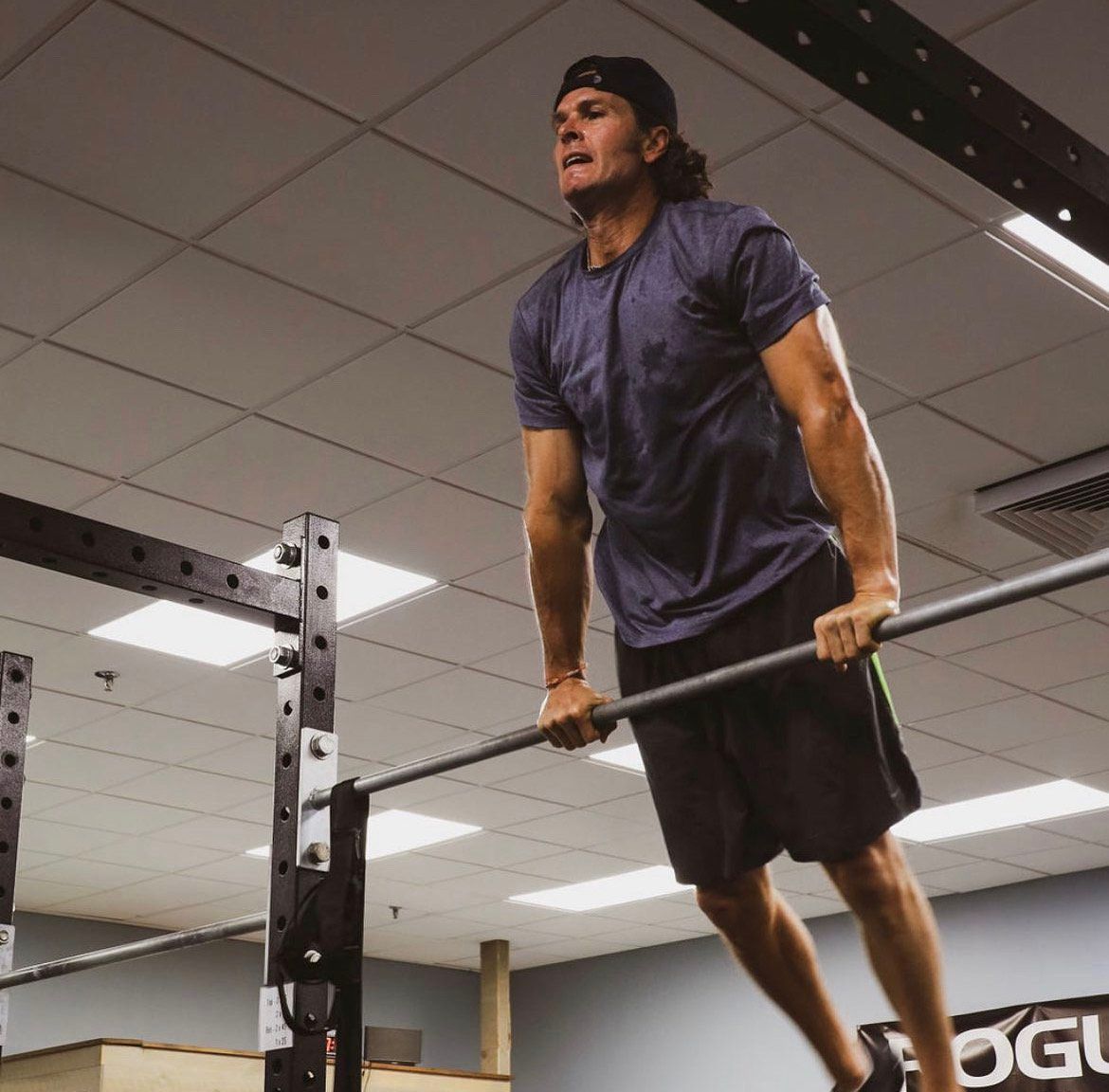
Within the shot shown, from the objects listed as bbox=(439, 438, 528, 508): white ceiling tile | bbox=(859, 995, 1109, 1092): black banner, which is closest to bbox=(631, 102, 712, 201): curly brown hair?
bbox=(439, 438, 528, 508): white ceiling tile

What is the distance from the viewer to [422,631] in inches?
208

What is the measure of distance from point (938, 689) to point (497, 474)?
2419mm

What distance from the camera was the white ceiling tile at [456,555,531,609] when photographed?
482cm

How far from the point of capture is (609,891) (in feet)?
29.9

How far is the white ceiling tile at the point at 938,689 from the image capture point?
18.5 ft

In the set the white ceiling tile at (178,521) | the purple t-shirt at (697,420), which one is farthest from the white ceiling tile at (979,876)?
the purple t-shirt at (697,420)

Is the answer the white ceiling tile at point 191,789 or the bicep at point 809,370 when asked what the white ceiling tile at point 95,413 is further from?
the white ceiling tile at point 191,789

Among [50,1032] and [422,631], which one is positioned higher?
[422,631]

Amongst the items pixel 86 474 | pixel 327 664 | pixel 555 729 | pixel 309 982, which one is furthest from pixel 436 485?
pixel 555 729

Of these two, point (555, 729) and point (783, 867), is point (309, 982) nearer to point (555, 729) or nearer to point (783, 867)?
point (555, 729)

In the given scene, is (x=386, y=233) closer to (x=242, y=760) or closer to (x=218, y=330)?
(x=218, y=330)

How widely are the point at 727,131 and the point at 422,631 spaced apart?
2667 millimetres

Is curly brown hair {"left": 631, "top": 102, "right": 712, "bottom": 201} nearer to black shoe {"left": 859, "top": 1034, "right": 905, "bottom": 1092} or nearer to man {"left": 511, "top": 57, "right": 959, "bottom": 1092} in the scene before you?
man {"left": 511, "top": 57, "right": 959, "bottom": 1092}

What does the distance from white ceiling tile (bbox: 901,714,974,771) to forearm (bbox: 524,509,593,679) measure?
482 centimetres
